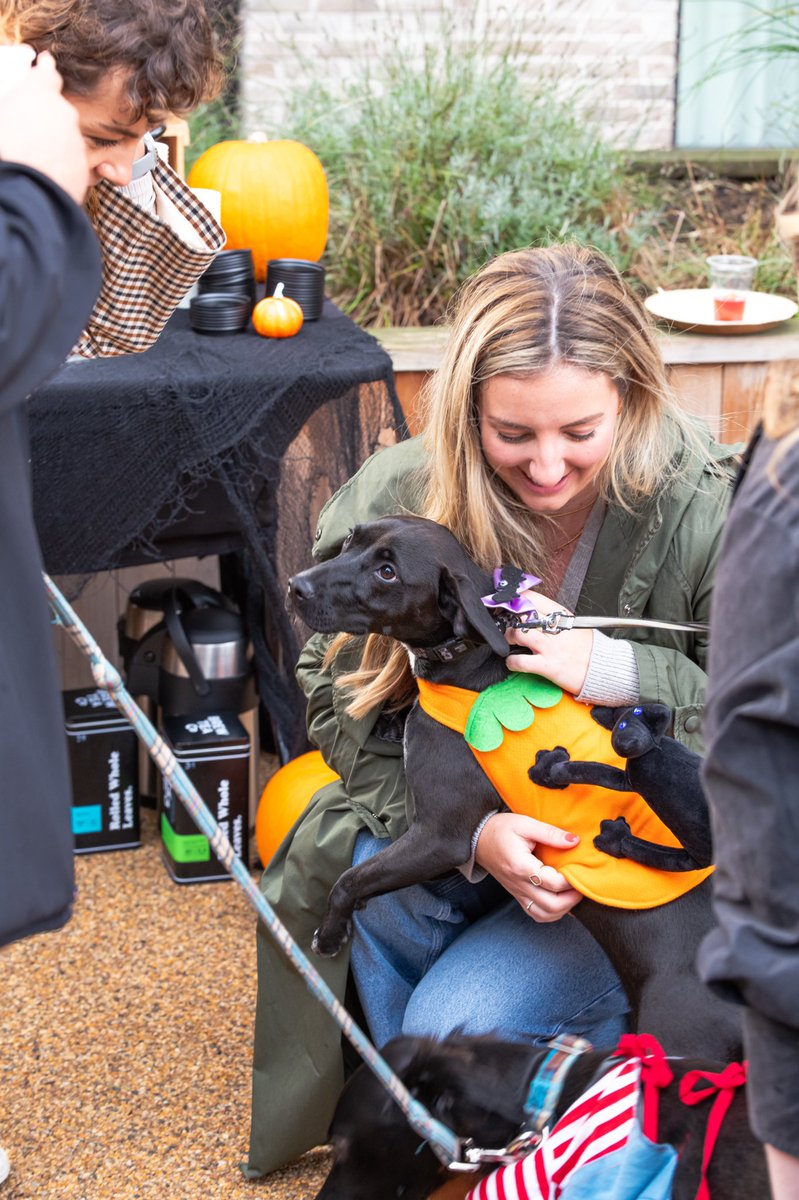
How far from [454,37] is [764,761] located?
6142 mm

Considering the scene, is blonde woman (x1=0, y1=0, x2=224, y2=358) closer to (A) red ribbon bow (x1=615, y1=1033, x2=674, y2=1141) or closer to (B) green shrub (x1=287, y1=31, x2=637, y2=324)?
(A) red ribbon bow (x1=615, y1=1033, x2=674, y2=1141)

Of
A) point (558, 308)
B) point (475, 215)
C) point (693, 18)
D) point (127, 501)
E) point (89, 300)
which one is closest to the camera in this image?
point (89, 300)

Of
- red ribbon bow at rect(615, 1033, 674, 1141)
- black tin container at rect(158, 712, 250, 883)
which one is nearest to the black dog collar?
red ribbon bow at rect(615, 1033, 674, 1141)

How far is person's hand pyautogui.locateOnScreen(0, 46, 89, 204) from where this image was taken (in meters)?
1.43

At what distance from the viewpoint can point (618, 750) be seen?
2.31 m

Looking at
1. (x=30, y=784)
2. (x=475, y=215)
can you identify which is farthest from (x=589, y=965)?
(x=475, y=215)

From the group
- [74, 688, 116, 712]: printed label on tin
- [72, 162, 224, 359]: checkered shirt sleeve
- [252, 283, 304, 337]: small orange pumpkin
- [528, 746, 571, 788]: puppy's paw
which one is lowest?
[74, 688, 116, 712]: printed label on tin

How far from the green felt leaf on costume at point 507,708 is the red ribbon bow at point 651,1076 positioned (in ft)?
2.09

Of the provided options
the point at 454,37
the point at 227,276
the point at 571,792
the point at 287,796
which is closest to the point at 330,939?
the point at 571,792

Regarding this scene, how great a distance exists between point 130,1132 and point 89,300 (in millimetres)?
2202

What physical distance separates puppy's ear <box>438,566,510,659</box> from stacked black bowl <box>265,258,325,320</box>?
81.7 inches

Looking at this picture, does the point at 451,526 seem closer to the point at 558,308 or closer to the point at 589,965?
the point at 558,308

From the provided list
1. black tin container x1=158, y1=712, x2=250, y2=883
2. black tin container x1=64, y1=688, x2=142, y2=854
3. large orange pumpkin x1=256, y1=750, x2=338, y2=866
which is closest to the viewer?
large orange pumpkin x1=256, y1=750, x2=338, y2=866

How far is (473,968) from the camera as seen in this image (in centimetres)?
256
